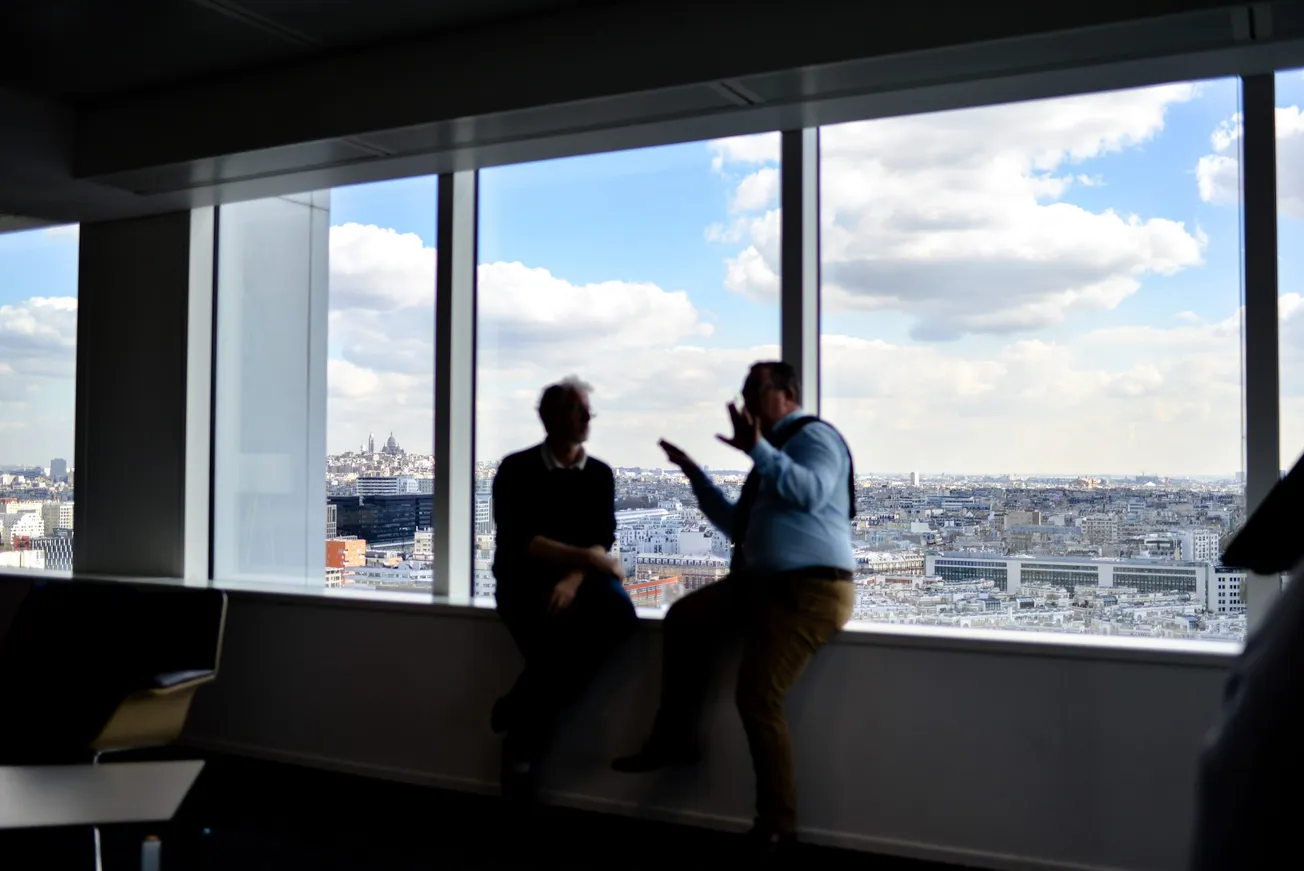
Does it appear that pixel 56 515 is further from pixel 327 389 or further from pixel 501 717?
pixel 501 717

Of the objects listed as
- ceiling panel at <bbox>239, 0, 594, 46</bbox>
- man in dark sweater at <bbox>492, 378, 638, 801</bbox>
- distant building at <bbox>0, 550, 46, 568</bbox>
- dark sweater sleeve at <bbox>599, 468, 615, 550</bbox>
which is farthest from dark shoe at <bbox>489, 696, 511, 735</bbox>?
distant building at <bbox>0, 550, 46, 568</bbox>

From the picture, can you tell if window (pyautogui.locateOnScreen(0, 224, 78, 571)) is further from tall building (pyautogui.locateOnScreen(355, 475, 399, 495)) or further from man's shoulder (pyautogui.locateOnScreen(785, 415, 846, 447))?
man's shoulder (pyautogui.locateOnScreen(785, 415, 846, 447))

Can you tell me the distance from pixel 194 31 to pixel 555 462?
2211mm

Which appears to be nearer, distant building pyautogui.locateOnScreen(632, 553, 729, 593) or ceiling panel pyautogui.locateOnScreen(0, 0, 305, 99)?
ceiling panel pyautogui.locateOnScreen(0, 0, 305, 99)

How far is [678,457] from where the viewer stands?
4113 millimetres

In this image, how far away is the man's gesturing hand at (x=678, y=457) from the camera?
13.4 ft

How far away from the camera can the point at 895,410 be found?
420 centimetres

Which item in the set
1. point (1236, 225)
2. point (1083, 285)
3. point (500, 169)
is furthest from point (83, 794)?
point (1236, 225)

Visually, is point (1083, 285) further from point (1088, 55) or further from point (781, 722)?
point (781, 722)

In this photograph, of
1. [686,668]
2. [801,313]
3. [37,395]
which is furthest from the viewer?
[37,395]

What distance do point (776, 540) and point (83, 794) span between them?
2226mm

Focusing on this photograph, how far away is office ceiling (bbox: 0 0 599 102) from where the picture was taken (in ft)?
13.4

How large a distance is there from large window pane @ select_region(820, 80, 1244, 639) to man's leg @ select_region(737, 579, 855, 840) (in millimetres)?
502

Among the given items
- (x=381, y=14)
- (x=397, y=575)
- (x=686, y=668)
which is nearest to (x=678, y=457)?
(x=686, y=668)
